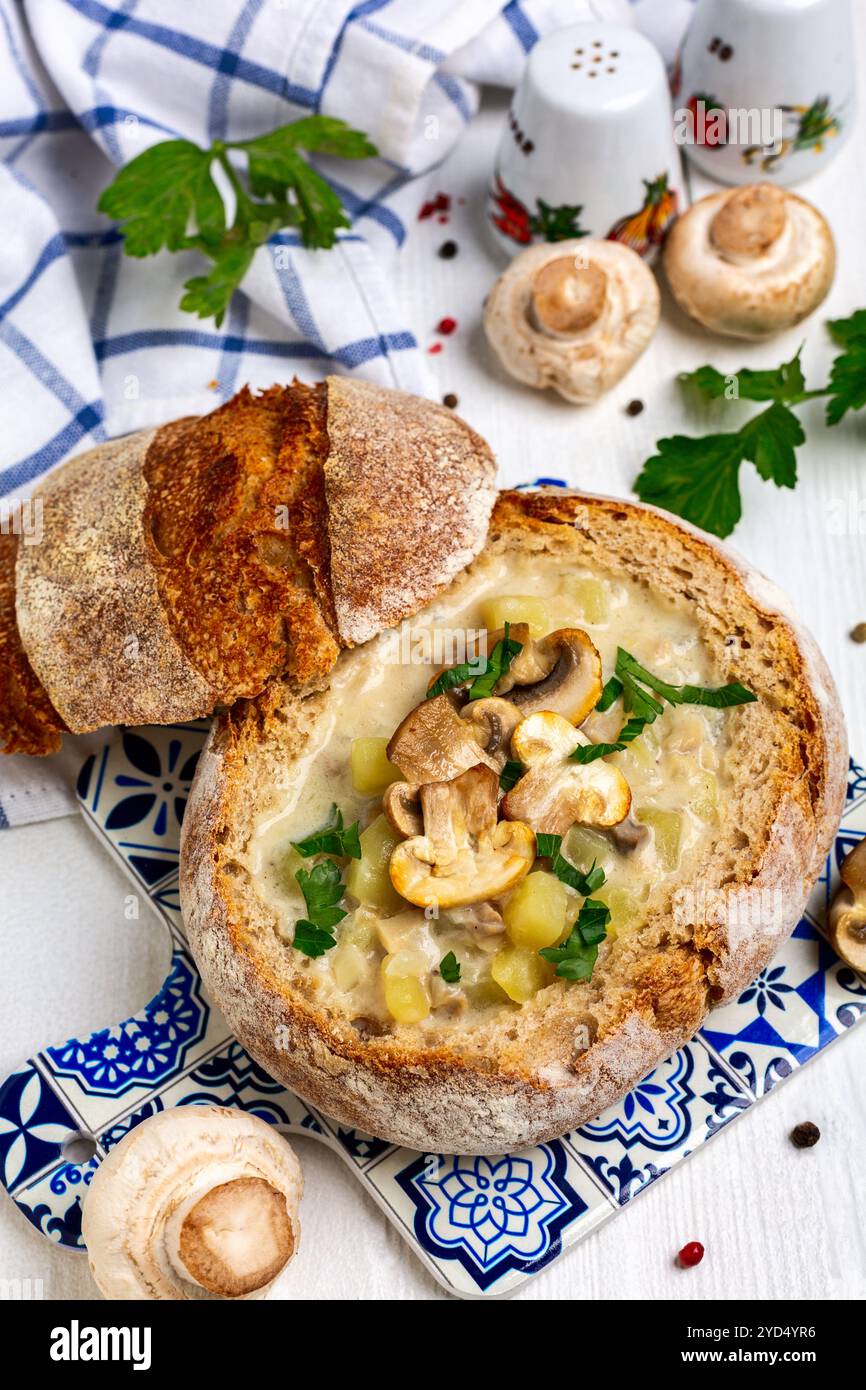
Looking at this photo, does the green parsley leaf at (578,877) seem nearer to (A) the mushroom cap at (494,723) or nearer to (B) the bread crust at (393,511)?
(A) the mushroom cap at (494,723)

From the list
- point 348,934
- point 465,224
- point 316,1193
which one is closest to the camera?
point 348,934

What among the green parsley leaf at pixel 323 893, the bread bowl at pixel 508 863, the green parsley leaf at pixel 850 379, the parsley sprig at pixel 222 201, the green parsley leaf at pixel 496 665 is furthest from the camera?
the parsley sprig at pixel 222 201

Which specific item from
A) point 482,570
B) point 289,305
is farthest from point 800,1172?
point 289,305

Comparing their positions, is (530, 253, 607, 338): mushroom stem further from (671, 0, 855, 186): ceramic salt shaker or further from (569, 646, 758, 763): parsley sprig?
(569, 646, 758, 763): parsley sprig

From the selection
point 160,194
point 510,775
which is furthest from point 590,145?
point 510,775

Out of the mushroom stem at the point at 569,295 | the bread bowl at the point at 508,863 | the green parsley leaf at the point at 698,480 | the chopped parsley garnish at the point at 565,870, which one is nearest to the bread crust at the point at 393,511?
the bread bowl at the point at 508,863

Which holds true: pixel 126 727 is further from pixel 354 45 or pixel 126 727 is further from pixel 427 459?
pixel 354 45
